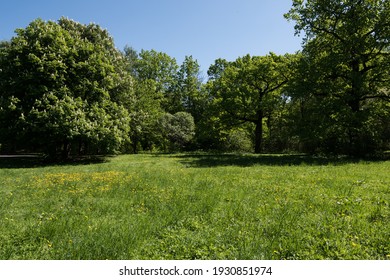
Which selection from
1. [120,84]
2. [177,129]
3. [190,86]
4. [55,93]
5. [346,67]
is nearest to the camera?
[55,93]

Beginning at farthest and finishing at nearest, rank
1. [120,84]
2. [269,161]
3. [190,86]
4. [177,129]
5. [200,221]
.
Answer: [190,86] → [177,129] → [120,84] → [269,161] → [200,221]

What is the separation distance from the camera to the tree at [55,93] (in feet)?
A: 81.1

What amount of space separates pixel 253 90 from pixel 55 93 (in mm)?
24683

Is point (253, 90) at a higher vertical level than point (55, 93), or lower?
higher

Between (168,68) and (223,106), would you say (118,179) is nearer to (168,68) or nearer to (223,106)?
(223,106)

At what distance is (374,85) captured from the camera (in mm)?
26219

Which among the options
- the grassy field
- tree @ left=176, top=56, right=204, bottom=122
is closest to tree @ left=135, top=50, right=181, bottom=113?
tree @ left=176, top=56, right=204, bottom=122

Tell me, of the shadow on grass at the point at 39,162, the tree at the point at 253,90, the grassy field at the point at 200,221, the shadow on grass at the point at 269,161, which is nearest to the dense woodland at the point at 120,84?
the shadow on grass at the point at 39,162

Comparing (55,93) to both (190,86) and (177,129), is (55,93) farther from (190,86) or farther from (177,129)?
(190,86)

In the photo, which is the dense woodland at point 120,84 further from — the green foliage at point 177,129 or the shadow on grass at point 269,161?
the green foliage at point 177,129

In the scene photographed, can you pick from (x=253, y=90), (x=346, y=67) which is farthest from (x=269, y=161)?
(x=253, y=90)

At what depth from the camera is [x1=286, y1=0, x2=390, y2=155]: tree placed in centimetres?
2458

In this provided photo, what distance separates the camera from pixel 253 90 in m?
38.7
